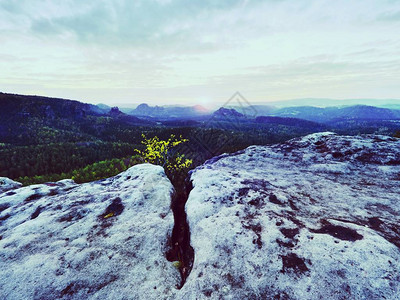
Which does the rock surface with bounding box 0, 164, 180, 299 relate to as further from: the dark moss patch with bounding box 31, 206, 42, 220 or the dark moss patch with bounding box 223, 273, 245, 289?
the dark moss patch with bounding box 223, 273, 245, 289

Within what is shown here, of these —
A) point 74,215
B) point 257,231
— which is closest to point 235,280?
point 257,231

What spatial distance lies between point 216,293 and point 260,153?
24.1m

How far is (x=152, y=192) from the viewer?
18.6m

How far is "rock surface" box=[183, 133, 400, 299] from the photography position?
28.7 feet

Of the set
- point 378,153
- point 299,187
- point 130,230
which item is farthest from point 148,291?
point 378,153

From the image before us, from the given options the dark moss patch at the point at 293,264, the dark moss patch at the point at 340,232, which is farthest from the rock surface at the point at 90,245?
the dark moss patch at the point at 340,232

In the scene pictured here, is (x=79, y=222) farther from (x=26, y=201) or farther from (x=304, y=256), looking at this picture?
(x=304, y=256)

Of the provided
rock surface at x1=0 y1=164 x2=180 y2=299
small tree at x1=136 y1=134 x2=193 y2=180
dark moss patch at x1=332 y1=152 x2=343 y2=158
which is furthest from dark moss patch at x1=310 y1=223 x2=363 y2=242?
small tree at x1=136 y1=134 x2=193 y2=180

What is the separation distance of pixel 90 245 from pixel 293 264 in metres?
12.8

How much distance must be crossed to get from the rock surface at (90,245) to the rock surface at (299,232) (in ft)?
8.34

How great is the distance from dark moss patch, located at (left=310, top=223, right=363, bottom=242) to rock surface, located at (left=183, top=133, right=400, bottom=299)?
5cm

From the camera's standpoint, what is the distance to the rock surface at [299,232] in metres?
8.75

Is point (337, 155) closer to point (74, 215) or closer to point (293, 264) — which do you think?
point (293, 264)

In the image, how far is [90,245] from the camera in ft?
40.8
